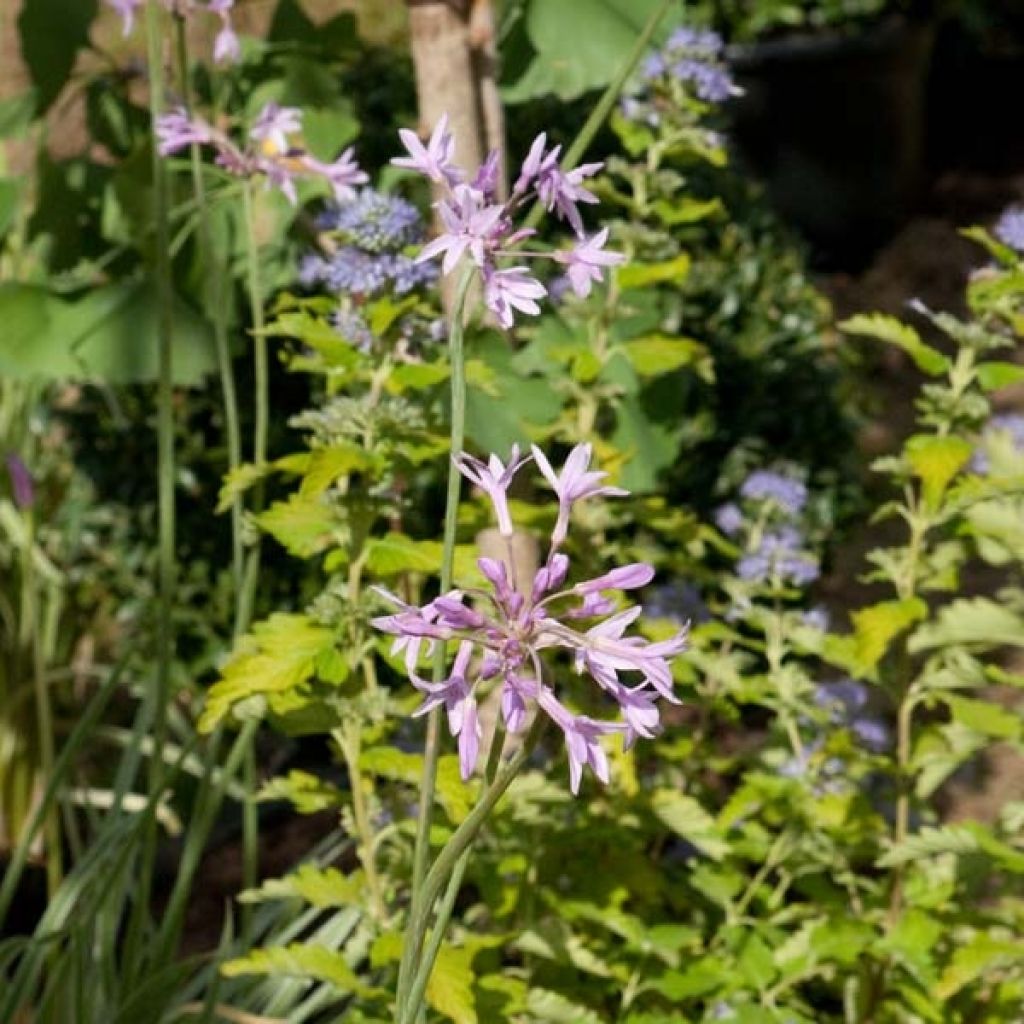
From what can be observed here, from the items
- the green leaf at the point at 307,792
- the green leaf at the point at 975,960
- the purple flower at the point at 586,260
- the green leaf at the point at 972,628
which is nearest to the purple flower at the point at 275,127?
the green leaf at the point at 307,792

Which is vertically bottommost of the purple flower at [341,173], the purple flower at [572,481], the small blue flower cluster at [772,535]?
the small blue flower cluster at [772,535]

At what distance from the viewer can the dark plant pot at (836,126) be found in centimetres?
631

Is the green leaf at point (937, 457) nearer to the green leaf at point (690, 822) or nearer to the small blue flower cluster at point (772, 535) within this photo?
the small blue flower cluster at point (772, 535)

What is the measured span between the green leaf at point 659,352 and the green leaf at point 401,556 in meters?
0.52

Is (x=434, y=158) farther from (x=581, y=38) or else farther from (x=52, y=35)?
(x=52, y=35)

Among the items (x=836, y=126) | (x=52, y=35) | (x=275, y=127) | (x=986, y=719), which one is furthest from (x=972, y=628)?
(x=836, y=126)

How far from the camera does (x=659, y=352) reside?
2.38 m

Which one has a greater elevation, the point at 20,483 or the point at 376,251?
the point at 376,251

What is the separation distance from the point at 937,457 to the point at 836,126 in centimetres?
450

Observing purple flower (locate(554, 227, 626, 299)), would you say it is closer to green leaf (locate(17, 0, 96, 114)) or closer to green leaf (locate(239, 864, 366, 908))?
green leaf (locate(239, 864, 366, 908))

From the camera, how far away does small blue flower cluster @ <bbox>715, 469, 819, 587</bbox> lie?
7.96 ft

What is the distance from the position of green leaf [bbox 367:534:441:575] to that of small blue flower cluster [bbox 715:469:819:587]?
0.62 metres

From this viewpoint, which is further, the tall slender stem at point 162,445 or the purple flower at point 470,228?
the tall slender stem at point 162,445

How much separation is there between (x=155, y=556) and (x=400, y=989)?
2276 mm
